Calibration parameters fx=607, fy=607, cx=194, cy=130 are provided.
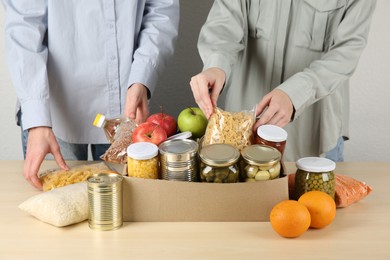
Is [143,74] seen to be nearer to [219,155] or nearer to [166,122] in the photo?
[166,122]

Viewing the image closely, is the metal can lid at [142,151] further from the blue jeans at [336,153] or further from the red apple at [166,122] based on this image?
the blue jeans at [336,153]

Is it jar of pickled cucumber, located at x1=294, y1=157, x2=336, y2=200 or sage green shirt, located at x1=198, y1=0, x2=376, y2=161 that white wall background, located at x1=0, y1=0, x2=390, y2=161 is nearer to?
sage green shirt, located at x1=198, y1=0, x2=376, y2=161

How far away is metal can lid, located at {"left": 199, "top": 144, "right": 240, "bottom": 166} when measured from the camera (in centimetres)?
134

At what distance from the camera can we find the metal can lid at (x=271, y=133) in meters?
1.43

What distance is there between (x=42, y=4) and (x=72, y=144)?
0.47m

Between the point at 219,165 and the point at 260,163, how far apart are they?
0.30 feet

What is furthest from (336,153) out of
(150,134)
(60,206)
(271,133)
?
(60,206)

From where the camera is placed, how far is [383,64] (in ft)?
8.15

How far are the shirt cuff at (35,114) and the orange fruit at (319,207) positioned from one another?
775 mm

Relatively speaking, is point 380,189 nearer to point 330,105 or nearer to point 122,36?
point 330,105

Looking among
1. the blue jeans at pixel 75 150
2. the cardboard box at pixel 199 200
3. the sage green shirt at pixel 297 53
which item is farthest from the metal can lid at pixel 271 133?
the blue jeans at pixel 75 150

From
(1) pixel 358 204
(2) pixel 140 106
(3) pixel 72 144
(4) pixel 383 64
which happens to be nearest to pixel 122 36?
(2) pixel 140 106

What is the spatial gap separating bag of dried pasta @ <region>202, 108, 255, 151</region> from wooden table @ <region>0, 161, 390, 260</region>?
199 millimetres

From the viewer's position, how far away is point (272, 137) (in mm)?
1426
